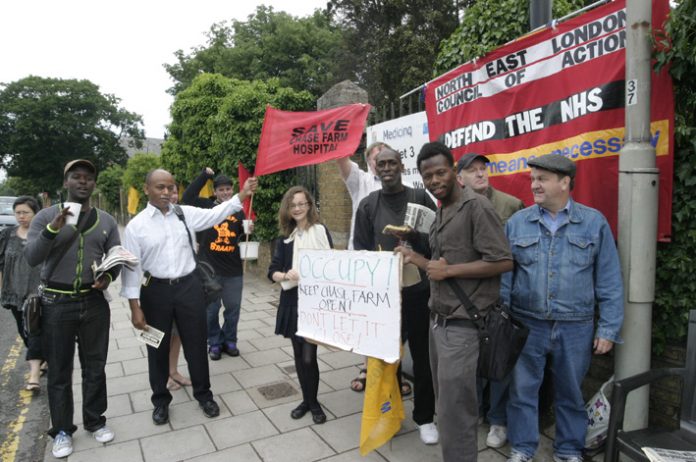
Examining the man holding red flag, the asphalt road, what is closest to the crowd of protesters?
the asphalt road

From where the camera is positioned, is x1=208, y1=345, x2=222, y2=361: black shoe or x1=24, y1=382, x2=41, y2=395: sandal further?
x1=208, y1=345, x2=222, y2=361: black shoe

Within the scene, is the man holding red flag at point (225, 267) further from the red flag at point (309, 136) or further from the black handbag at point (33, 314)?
the black handbag at point (33, 314)

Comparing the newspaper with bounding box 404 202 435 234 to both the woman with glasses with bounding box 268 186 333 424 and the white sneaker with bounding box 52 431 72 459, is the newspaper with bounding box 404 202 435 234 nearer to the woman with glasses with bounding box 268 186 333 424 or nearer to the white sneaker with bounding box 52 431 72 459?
the woman with glasses with bounding box 268 186 333 424

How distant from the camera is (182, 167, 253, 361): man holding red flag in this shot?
18.0ft

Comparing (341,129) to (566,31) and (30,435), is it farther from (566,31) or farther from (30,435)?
(30,435)

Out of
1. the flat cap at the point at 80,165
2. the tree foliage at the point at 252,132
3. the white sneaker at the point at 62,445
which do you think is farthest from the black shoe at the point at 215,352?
the tree foliage at the point at 252,132

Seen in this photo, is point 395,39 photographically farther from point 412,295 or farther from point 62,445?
point 62,445

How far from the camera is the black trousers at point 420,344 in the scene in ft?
11.5

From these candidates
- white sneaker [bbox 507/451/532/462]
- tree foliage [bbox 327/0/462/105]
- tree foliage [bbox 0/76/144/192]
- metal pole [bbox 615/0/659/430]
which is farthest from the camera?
tree foliage [bbox 0/76/144/192]

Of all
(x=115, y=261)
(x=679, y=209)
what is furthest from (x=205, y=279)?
(x=679, y=209)

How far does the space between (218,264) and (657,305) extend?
425cm

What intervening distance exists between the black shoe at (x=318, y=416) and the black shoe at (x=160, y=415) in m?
1.23

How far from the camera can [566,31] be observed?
3.42 meters

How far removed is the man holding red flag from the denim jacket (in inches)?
141
